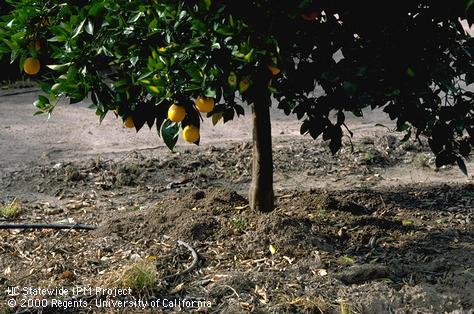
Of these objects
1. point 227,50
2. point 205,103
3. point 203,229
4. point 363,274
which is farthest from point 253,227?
point 227,50

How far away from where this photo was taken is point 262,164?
15.5ft

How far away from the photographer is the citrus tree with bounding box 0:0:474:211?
130 inches

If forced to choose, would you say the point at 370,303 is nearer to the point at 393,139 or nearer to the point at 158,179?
the point at 158,179

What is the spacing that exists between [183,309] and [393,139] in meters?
3.56

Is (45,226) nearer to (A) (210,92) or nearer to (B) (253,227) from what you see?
(B) (253,227)

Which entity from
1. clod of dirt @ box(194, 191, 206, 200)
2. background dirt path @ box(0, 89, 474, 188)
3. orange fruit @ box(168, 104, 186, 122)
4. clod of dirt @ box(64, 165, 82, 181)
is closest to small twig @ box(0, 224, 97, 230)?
clod of dirt @ box(194, 191, 206, 200)

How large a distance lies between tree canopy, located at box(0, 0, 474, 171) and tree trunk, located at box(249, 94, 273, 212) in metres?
0.78

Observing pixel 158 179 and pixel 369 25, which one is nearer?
pixel 369 25

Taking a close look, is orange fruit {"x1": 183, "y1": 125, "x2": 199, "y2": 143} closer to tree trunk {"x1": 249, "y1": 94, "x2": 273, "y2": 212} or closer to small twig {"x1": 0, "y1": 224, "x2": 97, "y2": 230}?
tree trunk {"x1": 249, "y1": 94, "x2": 273, "y2": 212}

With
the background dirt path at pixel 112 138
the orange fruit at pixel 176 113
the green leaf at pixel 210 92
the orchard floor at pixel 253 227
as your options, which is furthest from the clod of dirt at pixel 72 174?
the green leaf at pixel 210 92

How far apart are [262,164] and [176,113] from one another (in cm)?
148

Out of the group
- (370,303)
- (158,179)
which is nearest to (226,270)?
(370,303)

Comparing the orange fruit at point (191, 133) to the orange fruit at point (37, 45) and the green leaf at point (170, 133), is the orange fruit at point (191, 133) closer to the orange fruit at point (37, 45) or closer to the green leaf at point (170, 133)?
the green leaf at point (170, 133)

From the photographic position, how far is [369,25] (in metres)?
3.43
